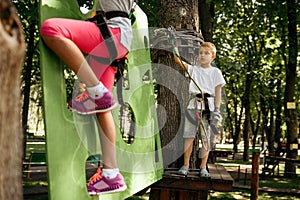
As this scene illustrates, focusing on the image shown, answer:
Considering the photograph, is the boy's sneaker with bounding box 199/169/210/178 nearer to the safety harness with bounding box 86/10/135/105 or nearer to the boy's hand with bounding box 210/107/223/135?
the boy's hand with bounding box 210/107/223/135

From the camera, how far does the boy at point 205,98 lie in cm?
358

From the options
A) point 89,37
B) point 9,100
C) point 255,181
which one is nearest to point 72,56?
point 89,37

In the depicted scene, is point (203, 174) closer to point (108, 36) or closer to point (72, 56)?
point (108, 36)

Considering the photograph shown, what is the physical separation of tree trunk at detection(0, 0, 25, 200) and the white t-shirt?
8.05ft

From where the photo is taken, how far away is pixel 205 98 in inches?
141

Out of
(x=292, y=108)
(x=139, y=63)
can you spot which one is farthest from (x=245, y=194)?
(x=139, y=63)

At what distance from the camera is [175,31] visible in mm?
4008

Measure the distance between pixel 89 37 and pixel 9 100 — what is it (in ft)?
3.48

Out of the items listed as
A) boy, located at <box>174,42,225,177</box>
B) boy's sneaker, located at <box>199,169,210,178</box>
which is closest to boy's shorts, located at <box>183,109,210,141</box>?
boy, located at <box>174,42,225,177</box>

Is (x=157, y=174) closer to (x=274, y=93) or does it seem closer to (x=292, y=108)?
(x=292, y=108)

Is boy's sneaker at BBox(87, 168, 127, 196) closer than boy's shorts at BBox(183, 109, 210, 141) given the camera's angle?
Yes

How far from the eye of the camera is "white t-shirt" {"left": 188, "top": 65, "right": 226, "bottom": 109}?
3.62 m

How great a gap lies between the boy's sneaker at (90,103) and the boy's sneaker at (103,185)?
1.14ft

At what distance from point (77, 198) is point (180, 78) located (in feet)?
8.19
